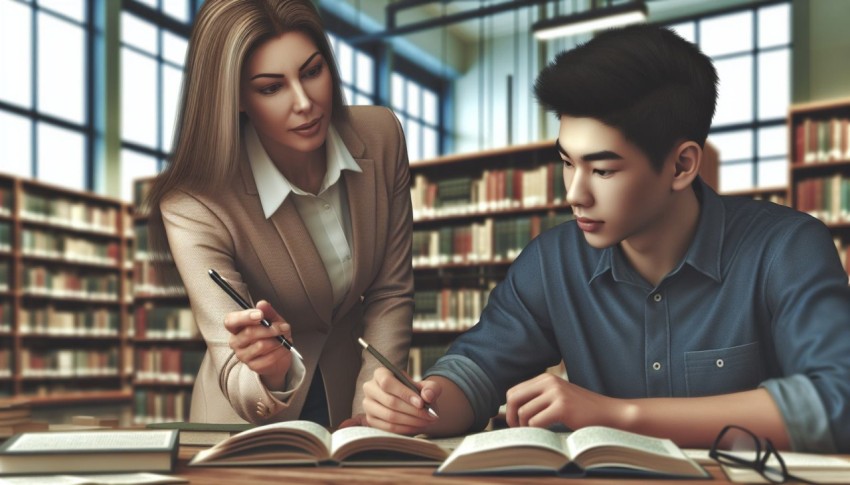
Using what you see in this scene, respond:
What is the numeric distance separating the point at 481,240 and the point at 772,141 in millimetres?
5941

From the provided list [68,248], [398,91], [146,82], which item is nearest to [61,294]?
[68,248]

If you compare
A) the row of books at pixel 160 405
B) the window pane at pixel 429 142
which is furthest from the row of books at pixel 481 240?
the window pane at pixel 429 142

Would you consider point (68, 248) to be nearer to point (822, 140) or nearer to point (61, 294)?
point (61, 294)

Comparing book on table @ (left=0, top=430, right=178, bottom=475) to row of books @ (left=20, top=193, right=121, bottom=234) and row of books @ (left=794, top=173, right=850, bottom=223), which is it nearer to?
row of books @ (left=794, top=173, right=850, bottom=223)

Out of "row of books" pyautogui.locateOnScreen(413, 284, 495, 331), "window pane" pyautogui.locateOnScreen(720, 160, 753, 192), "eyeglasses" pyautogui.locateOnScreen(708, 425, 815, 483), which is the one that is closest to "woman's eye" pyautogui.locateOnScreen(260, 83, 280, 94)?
"eyeglasses" pyautogui.locateOnScreen(708, 425, 815, 483)

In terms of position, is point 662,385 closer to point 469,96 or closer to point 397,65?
point 397,65

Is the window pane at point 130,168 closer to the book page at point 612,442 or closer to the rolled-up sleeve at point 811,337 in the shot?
the rolled-up sleeve at point 811,337

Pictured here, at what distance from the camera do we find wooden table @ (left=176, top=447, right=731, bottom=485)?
0.86m

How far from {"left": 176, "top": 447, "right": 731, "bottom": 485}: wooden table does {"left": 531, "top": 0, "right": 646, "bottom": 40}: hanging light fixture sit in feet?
17.5

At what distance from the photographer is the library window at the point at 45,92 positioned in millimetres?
7123

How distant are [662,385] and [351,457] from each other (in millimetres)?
579

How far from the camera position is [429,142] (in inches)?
481

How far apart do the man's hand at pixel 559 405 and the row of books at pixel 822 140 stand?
13.9 ft

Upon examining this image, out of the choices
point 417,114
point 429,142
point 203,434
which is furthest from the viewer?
point 429,142
